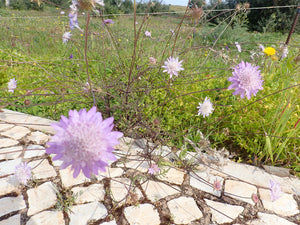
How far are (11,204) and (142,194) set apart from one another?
869 mm

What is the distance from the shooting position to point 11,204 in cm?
136

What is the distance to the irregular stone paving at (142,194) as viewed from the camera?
1.34 m

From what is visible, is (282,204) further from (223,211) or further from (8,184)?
(8,184)

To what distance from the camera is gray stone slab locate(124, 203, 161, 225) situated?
1329 mm

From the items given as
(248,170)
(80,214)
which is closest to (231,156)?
(248,170)

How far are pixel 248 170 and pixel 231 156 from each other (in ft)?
0.64

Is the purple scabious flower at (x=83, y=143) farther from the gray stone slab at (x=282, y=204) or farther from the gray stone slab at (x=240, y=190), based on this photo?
the gray stone slab at (x=282, y=204)

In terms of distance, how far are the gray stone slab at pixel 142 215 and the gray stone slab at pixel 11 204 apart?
27.1 inches

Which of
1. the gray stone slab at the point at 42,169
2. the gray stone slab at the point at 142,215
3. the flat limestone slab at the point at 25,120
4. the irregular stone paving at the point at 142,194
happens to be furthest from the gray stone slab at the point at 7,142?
the gray stone slab at the point at 142,215

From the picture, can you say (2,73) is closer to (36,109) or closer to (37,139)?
(36,109)

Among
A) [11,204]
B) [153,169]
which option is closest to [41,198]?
[11,204]

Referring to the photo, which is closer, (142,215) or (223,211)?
(142,215)

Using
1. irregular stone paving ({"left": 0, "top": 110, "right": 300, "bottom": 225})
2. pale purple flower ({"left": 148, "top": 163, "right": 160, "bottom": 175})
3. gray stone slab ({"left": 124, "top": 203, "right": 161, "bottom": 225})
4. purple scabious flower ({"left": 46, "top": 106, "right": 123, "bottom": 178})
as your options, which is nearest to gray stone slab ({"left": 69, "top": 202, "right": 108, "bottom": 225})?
irregular stone paving ({"left": 0, "top": 110, "right": 300, "bottom": 225})

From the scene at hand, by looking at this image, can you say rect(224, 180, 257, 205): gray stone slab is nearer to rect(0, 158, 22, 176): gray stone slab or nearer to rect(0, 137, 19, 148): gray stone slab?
rect(0, 158, 22, 176): gray stone slab
